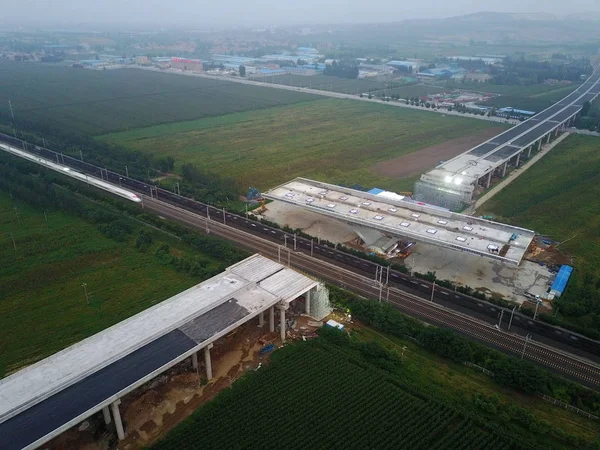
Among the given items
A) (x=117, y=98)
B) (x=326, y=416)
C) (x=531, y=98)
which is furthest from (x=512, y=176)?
(x=117, y=98)

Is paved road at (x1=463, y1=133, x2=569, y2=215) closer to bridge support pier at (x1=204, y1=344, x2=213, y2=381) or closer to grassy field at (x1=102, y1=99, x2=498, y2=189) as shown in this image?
grassy field at (x1=102, y1=99, x2=498, y2=189)

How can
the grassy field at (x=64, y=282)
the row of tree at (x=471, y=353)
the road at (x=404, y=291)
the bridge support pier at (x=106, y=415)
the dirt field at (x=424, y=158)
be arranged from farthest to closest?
the dirt field at (x=424, y=158)
the grassy field at (x=64, y=282)
the road at (x=404, y=291)
the row of tree at (x=471, y=353)
the bridge support pier at (x=106, y=415)

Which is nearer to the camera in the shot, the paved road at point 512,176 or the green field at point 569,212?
the green field at point 569,212

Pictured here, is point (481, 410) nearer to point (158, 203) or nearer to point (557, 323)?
point (557, 323)

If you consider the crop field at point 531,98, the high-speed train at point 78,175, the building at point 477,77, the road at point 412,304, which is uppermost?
the building at point 477,77

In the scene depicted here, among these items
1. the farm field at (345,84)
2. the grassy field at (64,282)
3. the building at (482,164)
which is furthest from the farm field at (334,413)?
the farm field at (345,84)

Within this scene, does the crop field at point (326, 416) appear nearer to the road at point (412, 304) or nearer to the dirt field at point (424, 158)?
the road at point (412, 304)
